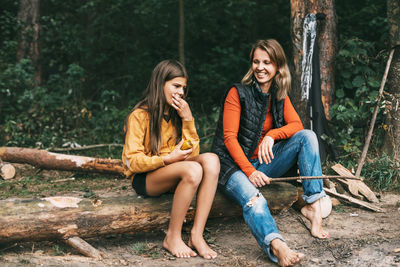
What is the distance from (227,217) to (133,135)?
3.76ft

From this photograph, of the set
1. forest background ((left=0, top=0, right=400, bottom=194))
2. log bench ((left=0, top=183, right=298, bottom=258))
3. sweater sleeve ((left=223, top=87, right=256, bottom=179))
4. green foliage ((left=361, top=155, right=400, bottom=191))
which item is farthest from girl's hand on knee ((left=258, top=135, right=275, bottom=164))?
forest background ((left=0, top=0, right=400, bottom=194))

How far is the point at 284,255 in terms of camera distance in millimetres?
2846

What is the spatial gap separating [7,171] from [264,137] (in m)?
3.65

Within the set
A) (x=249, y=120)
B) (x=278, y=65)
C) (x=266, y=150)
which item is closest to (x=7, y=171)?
(x=249, y=120)

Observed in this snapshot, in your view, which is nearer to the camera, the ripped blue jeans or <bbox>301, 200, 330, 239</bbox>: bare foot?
the ripped blue jeans

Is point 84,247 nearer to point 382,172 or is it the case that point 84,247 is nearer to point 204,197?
point 204,197

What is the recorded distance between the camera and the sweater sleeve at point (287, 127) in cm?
355

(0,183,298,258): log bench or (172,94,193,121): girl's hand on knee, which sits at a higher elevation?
(172,94,193,121): girl's hand on knee

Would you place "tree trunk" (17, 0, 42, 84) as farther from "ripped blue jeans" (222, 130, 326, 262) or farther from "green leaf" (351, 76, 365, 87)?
"ripped blue jeans" (222, 130, 326, 262)

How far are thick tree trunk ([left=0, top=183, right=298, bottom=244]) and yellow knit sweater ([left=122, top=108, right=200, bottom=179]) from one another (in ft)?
0.99

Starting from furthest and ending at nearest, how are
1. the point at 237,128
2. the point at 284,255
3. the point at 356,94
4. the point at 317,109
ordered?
the point at 356,94 → the point at 317,109 → the point at 237,128 → the point at 284,255

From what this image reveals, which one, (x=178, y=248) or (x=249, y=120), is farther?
(x=249, y=120)

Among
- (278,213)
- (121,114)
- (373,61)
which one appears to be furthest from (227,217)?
(121,114)

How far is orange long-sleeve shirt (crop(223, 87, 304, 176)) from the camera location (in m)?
3.38
